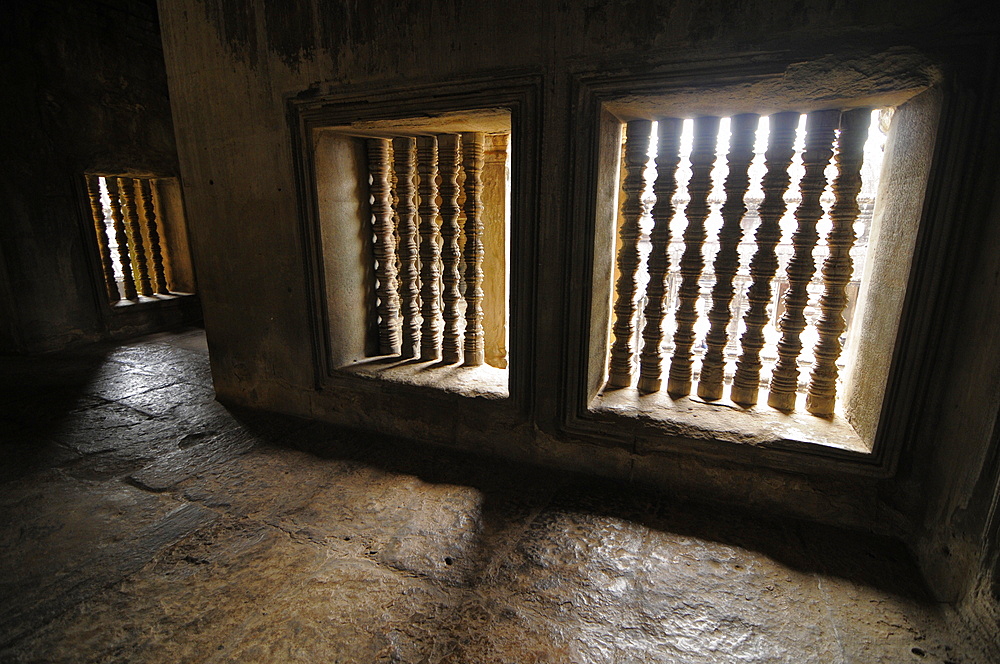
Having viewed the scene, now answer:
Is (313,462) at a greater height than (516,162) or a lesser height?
lesser

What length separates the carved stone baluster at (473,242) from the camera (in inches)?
122

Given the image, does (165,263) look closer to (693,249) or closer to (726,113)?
(693,249)

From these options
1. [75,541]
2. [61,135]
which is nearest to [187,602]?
[75,541]

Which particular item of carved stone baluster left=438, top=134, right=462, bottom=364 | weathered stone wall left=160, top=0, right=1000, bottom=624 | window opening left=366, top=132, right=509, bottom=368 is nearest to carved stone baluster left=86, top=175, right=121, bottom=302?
weathered stone wall left=160, top=0, right=1000, bottom=624

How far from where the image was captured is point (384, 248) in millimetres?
3367

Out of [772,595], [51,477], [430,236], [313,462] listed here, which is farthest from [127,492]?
[772,595]

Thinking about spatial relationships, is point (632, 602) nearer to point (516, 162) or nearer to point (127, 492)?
point (516, 162)

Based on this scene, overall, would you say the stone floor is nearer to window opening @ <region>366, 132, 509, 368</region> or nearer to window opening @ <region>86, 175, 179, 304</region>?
window opening @ <region>366, 132, 509, 368</region>

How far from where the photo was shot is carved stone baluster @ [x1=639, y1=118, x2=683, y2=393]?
7.87 ft

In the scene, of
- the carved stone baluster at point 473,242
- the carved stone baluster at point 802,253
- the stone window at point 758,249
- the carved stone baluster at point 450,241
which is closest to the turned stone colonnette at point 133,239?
the carved stone baluster at point 450,241

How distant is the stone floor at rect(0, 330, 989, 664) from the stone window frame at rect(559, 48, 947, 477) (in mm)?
346

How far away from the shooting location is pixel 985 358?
1.69 m

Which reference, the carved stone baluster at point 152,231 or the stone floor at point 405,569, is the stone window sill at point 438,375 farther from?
the carved stone baluster at point 152,231

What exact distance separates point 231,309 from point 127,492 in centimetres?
134
